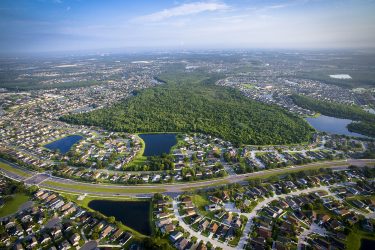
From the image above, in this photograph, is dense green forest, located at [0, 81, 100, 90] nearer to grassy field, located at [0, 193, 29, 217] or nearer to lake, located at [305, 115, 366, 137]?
grassy field, located at [0, 193, 29, 217]

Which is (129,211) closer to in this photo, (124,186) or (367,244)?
(124,186)

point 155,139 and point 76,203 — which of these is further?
point 155,139

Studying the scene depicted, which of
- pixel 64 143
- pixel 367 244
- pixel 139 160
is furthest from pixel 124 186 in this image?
pixel 367 244

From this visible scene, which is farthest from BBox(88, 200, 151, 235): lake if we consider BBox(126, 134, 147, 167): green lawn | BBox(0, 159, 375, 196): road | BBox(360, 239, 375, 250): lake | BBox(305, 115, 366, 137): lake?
BBox(305, 115, 366, 137): lake

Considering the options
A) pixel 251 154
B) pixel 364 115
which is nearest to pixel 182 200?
pixel 251 154

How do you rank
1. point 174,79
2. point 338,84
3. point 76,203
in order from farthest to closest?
point 174,79, point 338,84, point 76,203

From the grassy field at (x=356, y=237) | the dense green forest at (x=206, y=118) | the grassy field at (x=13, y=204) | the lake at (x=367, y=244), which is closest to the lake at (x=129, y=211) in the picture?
the grassy field at (x=13, y=204)

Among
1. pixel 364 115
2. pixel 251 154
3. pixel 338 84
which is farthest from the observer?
pixel 338 84

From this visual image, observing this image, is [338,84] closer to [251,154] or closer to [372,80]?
[372,80]
